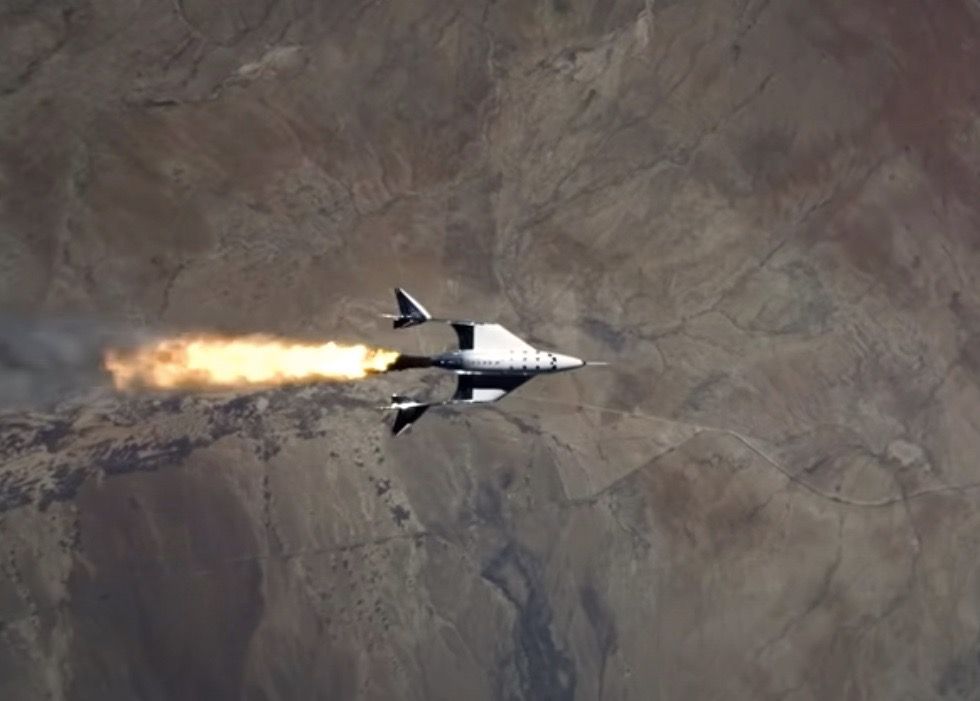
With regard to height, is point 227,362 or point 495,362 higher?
point 227,362

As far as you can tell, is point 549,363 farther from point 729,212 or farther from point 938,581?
point 938,581

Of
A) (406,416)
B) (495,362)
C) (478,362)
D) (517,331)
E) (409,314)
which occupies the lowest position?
(406,416)

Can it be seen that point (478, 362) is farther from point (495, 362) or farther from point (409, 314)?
point (409, 314)

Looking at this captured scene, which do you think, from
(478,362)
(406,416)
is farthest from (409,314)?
(406,416)

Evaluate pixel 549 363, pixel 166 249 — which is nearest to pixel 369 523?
pixel 549 363

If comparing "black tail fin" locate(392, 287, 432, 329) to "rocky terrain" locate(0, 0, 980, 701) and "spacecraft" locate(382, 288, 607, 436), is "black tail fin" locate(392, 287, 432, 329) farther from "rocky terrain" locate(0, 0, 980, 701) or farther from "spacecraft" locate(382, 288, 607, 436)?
"rocky terrain" locate(0, 0, 980, 701)

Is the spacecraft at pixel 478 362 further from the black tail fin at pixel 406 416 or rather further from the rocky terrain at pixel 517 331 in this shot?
the rocky terrain at pixel 517 331

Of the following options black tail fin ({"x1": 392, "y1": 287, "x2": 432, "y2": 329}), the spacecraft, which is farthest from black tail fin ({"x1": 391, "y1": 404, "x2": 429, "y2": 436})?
black tail fin ({"x1": 392, "y1": 287, "x2": 432, "y2": 329})
